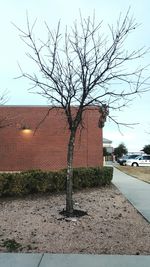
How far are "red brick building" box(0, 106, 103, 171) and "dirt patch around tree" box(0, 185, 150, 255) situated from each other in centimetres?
1894

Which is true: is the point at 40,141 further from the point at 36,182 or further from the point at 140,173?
the point at 36,182

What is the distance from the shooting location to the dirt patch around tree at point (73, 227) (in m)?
6.95

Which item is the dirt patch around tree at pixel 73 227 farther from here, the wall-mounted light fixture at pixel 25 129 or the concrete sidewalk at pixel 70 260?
the wall-mounted light fixture at pixel 25 129

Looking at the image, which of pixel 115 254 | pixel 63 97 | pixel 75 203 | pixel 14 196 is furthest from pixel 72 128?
pixel 115 254

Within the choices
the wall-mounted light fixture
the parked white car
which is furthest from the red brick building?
the parked white car

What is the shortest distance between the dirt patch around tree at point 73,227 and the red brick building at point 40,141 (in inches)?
746

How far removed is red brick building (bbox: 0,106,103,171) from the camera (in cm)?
3095

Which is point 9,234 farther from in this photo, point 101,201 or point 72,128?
point 101,201

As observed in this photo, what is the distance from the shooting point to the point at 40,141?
103 feet

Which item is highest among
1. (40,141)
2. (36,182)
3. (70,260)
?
(40,141)

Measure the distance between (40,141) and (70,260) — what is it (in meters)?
25.4

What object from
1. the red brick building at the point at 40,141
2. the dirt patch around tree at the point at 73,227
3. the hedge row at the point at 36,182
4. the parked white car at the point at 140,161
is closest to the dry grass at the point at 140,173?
the red brick building at the point at 40,141

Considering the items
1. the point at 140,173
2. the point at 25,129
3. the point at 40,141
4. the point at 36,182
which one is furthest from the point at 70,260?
the point at 25,129

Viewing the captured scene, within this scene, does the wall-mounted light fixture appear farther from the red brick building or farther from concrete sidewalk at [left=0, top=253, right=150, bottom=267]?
concrete sidewalk at [left=0, top=253, right=150, bottom=267]
